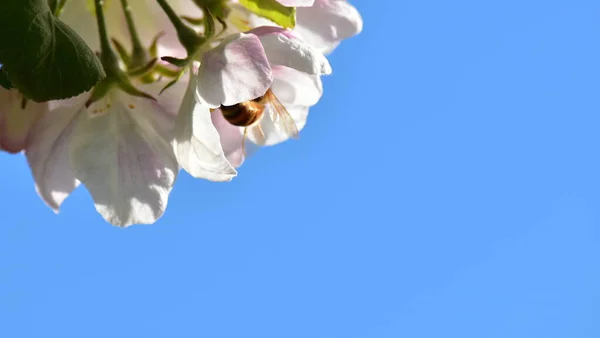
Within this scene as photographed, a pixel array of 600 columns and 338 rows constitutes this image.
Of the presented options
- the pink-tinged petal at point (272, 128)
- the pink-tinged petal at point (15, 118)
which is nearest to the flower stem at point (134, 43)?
the pink-tinged petal at point (15, 118)

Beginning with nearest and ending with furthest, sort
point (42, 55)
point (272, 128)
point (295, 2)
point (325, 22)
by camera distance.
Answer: point (42, 55)
point (295, 2)
point (325, 22)
point (272, 128)

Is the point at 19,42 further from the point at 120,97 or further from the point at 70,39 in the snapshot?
the point at 120,97

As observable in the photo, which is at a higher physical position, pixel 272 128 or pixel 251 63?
pixel 251 63

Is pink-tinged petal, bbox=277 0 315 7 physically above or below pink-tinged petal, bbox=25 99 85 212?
above

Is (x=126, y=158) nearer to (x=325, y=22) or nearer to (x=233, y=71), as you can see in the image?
(x=233, y=71)

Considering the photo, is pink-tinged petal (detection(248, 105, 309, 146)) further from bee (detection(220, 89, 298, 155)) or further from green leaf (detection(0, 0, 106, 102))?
green leaf (detection(0, 0, 106, 102))

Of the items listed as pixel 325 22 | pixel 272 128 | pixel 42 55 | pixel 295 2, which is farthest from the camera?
pixel 272 128

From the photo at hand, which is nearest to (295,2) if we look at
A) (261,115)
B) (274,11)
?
(274,11)

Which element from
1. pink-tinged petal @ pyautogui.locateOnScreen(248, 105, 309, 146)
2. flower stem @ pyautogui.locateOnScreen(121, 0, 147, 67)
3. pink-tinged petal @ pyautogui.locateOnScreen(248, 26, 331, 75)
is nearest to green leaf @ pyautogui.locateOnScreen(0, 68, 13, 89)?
flower stem @ pyautogui.locateOnScreen(121, 0, 147, 67)
